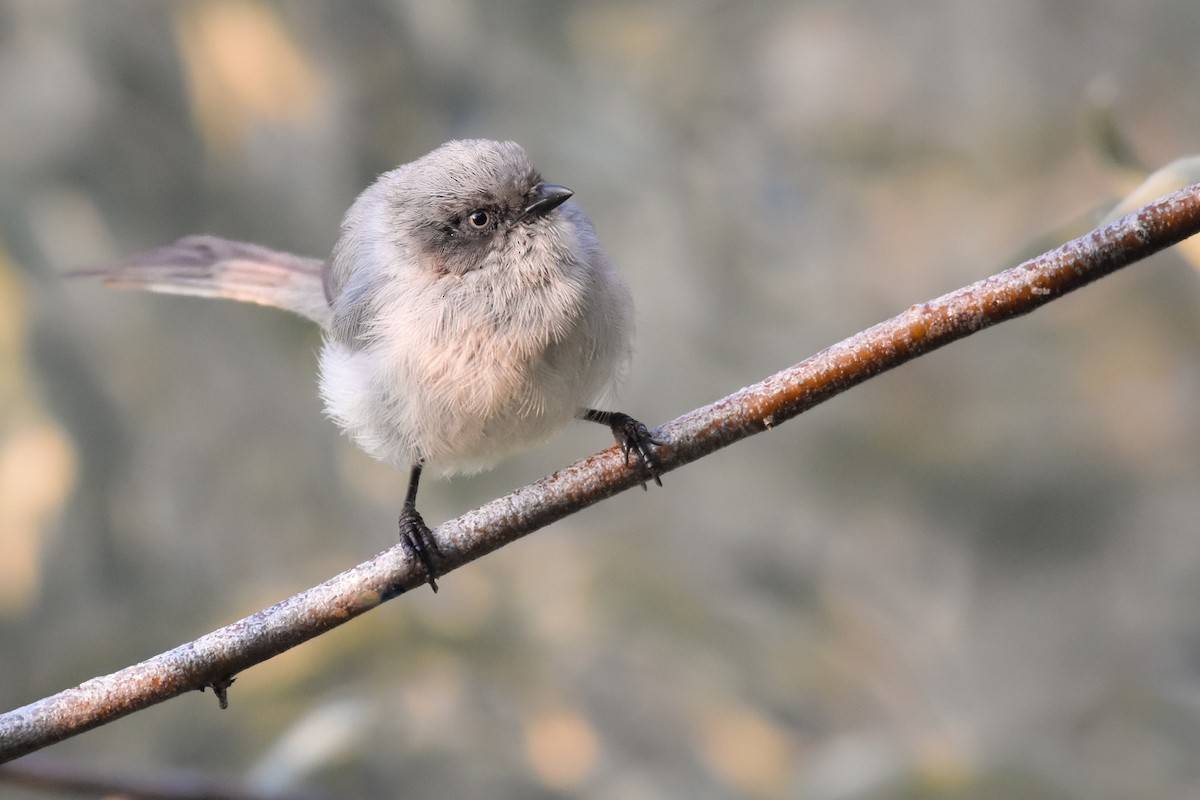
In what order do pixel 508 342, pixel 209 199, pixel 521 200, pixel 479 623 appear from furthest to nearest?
pixel 209 199
pixel 479 623
pixel 521 200
pixel 508 342

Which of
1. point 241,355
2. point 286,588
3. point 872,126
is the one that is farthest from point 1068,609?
point 241,355

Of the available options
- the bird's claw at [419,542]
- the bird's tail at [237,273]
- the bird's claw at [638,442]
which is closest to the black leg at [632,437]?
the bird's claw at [638,442]

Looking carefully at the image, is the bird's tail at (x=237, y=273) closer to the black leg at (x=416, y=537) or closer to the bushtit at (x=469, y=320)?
the bushtit at (x=469, y=320)

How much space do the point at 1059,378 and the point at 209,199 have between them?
8.00 ft

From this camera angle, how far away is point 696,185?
3701 mm

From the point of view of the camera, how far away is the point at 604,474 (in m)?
Answer: 1.66

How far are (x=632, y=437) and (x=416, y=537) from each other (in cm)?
40

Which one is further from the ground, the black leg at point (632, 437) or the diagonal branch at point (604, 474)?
the black leg at point (632, 437)

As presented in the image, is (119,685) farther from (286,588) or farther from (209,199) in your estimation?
(209,199)

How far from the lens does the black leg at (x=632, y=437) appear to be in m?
1.68

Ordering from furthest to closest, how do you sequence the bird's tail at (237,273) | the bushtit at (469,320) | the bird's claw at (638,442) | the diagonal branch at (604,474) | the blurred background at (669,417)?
1. the blurred background at (669,417)
2. the bird's tail at (237,273)
3. the bushtit at (469,320)
4. the bird's claw at (638,442)
5. the diagonal branch at (604,474)

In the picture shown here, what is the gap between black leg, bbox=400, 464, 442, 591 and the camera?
177 centimetres

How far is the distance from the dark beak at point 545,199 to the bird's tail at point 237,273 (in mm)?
707

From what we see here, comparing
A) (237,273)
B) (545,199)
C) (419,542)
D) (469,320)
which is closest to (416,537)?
(419,542)
